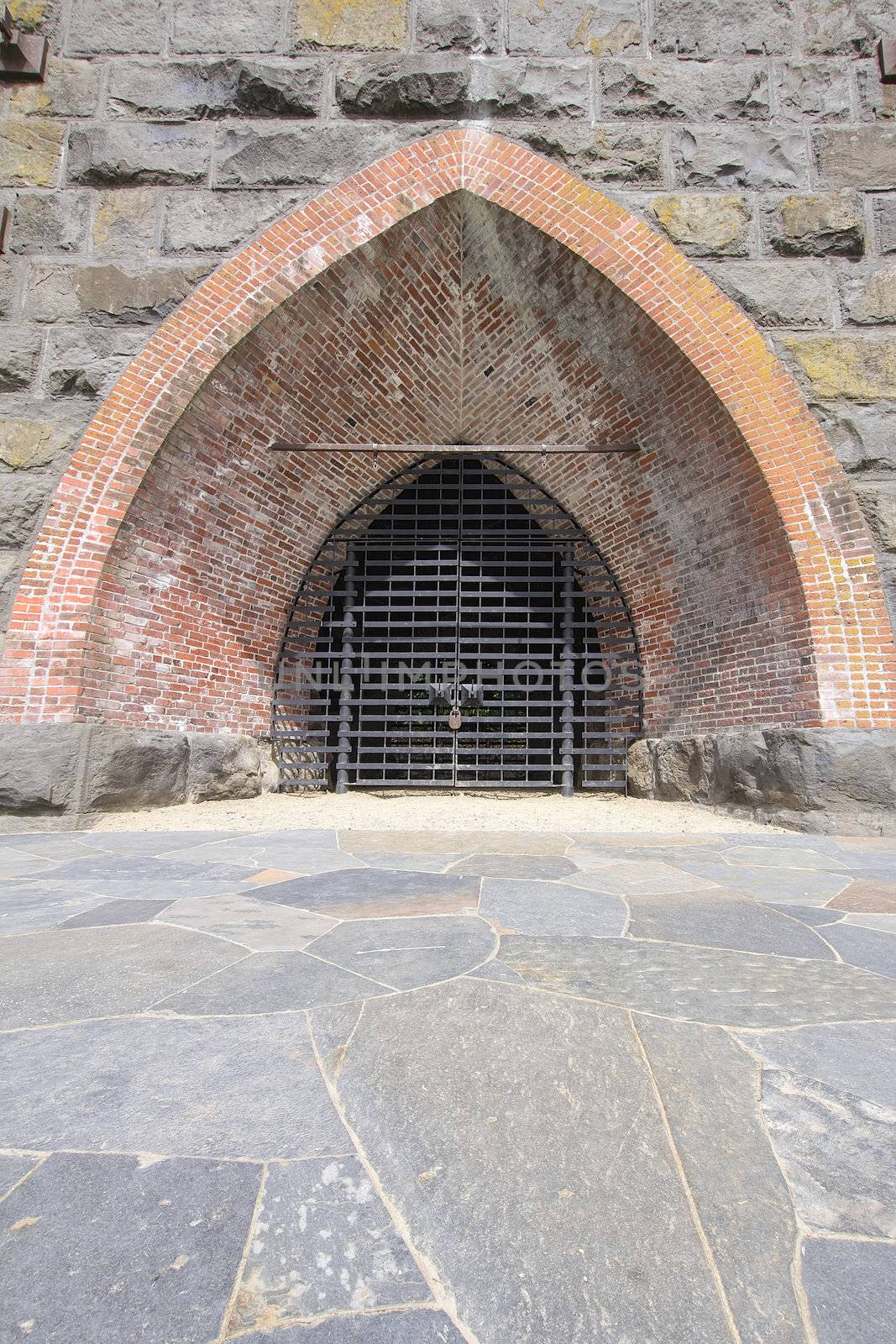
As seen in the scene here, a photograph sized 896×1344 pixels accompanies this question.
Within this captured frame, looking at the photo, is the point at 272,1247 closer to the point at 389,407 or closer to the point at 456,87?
the point at 389,407

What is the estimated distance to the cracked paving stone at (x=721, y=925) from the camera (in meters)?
1.97

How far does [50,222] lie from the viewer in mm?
5559

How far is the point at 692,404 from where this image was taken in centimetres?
561

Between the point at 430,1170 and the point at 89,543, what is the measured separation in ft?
17.1

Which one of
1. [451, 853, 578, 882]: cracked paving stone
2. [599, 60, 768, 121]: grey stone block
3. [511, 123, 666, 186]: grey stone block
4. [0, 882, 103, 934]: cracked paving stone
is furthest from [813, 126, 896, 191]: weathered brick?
[0, 882, 103, 934]: cracked paving stone

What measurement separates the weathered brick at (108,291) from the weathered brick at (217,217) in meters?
0.22

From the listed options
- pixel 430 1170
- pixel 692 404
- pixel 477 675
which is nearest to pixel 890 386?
pixel 692 404

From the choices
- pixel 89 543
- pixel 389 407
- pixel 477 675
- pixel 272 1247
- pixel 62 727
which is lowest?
pixel 272 1247

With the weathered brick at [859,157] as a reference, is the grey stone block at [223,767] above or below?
below

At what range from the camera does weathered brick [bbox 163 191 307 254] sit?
555 centimetres

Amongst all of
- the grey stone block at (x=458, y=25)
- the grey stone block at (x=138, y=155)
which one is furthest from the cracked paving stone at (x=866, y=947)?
the grey stone block at (x=458, y=25)

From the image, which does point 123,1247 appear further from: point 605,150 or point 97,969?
point 605,150

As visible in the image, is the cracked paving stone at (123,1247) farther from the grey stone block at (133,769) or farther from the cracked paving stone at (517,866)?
the grey stone block at (133,769)

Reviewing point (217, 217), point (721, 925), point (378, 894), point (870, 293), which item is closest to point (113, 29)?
point (217, 217)
